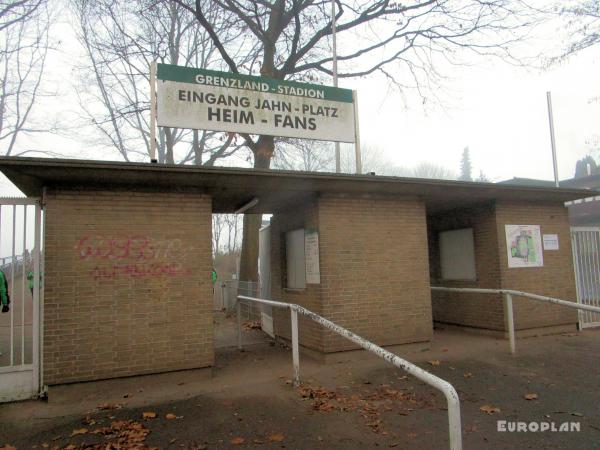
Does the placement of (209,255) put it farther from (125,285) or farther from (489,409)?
(489,409)

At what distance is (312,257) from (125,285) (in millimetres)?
2966

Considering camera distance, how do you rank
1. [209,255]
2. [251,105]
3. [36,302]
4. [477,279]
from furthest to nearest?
[477,279] → [251,105] → [209,255] → [36,302]

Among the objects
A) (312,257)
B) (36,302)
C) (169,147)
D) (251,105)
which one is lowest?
(36,302)

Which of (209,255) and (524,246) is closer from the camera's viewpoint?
(209,255)

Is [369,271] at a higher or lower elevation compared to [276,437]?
higher

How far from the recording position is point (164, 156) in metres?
22.7

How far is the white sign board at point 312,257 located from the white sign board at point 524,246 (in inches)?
163

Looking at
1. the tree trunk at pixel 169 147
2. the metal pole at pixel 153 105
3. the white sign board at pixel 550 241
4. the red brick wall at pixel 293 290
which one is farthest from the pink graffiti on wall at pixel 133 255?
the tree trunk at pixel 169 147

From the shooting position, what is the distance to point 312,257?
24.4 ft

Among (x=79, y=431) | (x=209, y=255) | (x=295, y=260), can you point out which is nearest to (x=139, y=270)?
(x=209, y=255)

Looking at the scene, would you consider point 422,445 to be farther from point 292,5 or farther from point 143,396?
point 292,5

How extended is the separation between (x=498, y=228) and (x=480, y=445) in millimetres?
5654

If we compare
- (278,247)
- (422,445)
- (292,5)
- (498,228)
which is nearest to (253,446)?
(422,445)

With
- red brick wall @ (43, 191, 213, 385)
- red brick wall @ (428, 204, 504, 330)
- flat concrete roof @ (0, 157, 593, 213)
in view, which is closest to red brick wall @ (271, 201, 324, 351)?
flat concrete roof @ (0, 157, 593, 213)
